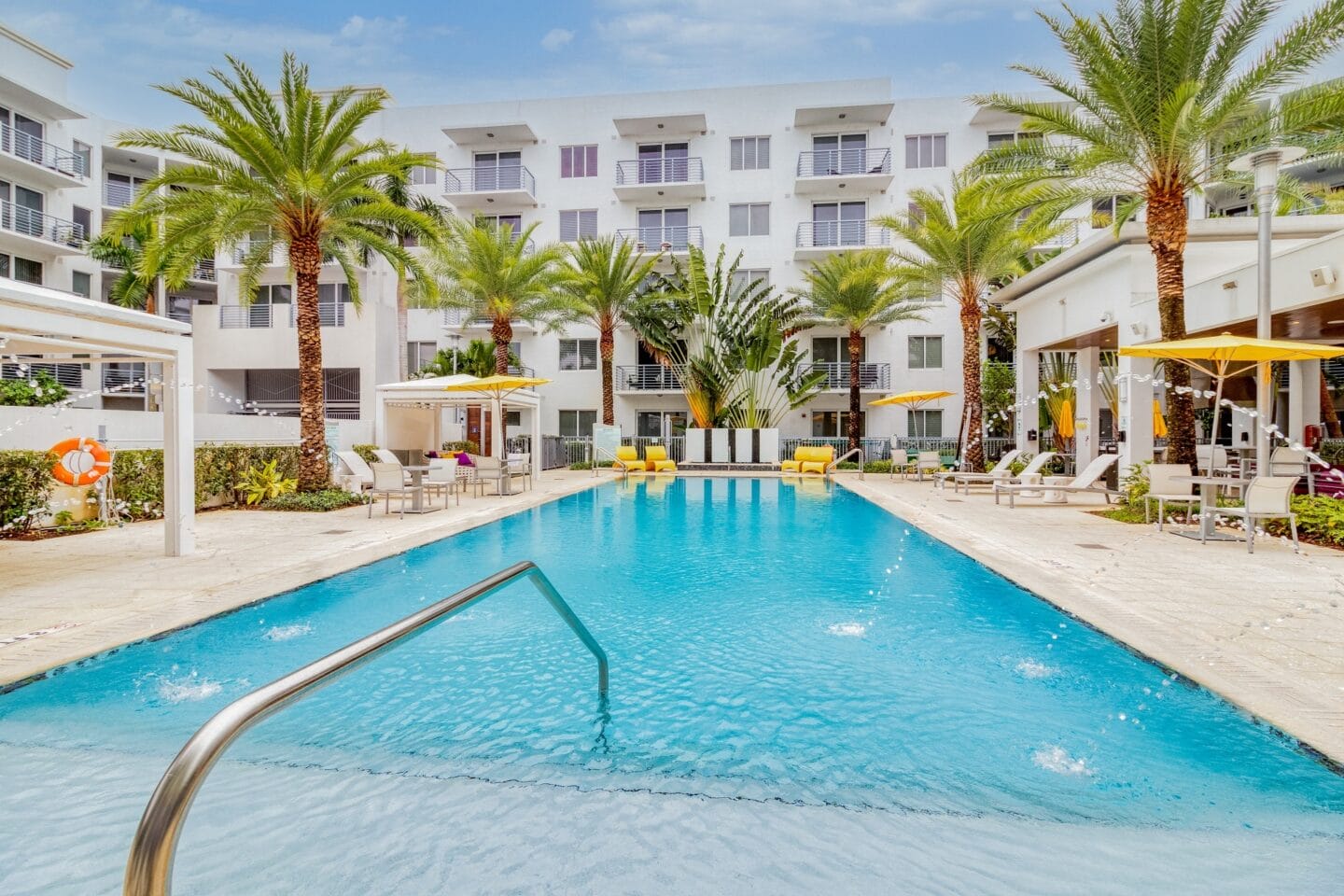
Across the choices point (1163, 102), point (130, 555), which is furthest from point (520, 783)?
point (1163, 102)

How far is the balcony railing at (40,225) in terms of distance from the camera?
24688 millimetres

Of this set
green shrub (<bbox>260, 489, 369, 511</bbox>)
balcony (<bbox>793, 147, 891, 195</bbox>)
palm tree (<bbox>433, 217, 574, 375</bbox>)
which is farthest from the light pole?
balcony (<bbox>793, 147, 891, 195</bbox>)

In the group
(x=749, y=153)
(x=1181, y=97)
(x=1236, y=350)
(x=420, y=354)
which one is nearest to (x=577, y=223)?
(x=749, y=153)

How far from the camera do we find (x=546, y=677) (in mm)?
4969

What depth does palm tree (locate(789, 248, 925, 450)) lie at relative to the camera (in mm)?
25406

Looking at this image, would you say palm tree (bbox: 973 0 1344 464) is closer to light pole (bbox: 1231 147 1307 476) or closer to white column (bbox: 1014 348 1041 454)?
light pole (bbox: 1231 147 1307 476)

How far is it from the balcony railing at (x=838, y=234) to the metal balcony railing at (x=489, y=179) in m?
11.9

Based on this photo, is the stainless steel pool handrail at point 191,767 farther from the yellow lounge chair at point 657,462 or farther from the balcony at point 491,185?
the balcony at point 491,185

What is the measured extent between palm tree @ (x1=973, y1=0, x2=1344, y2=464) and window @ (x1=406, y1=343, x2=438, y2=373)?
88.5 ft

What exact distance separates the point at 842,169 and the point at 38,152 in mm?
29260

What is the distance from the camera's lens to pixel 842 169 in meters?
30.9

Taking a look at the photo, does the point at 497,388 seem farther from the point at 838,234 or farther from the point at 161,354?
the point at 838,234

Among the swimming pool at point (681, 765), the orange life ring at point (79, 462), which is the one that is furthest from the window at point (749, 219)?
the swimming pool at point (681, 765)

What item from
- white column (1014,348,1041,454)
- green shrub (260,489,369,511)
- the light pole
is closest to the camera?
the light pole
